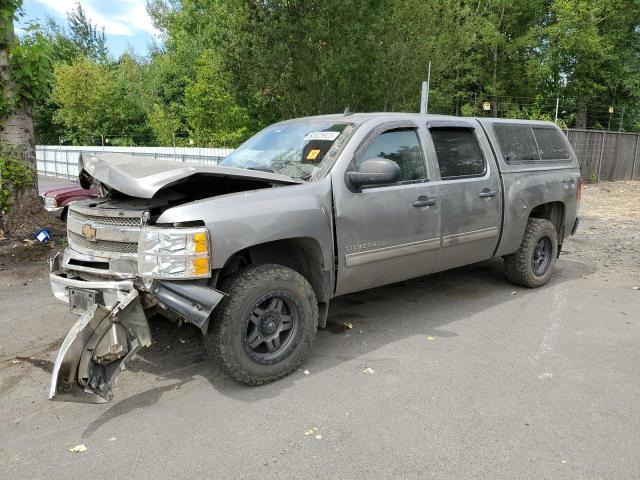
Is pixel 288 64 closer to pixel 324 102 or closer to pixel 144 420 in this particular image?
pixel 324 102

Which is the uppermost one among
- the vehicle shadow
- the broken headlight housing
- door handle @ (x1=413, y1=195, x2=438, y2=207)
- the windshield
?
the windshield

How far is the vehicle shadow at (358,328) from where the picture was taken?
3.71m

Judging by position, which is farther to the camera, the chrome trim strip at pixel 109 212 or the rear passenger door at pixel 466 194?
the rear passenger door at pixel 466 194

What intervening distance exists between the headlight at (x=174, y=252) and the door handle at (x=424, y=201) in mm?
2066

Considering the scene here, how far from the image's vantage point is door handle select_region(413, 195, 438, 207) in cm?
458

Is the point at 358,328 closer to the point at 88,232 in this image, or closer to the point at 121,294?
the point at 121,294

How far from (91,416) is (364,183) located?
8.30ft

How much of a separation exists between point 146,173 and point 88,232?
67cm

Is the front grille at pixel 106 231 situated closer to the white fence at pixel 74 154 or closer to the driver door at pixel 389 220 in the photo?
the driver door at pixel 389 220

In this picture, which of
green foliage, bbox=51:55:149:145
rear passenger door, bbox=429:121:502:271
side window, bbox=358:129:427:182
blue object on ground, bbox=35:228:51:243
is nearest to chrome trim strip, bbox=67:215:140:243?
side window, bbox=358:129:427:182

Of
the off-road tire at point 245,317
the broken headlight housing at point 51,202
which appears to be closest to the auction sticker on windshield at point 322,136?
the off-road tire at point 245,317

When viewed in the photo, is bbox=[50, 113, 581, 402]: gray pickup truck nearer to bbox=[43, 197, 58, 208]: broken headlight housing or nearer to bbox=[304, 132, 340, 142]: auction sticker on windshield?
bbox=[304, 132, 340, 142]: auction sticker on windshield

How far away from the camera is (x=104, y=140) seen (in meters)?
37.0

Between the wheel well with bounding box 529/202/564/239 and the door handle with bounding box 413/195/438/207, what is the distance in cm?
229
